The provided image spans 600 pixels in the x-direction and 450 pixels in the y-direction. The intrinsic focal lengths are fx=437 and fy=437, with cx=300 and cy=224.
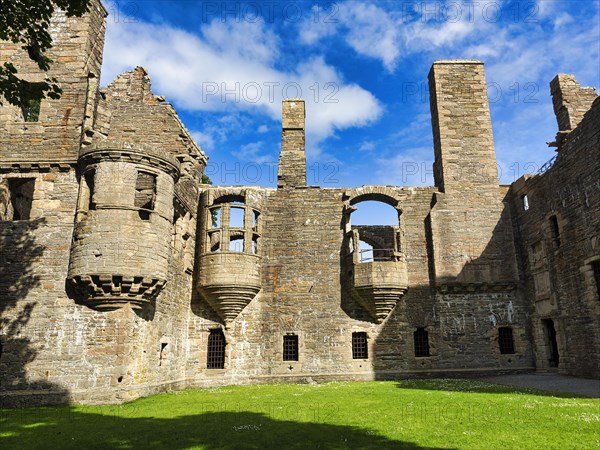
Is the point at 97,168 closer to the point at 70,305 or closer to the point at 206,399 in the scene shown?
the point at 70,305

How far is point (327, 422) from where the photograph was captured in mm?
9344

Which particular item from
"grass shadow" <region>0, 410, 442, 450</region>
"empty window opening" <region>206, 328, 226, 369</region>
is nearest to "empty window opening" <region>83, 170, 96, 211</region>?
"grass shadow" <region>0, 410, 442, 450</region>

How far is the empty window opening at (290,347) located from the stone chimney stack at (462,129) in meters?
9.26

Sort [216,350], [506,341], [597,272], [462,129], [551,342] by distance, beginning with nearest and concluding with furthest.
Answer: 1. [597,272]
2. [551,342]
3. [216,350]
4. [506,341]
5. [462,129]

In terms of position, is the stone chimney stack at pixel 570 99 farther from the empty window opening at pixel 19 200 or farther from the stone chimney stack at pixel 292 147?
the empty window opening at pixel 19 200

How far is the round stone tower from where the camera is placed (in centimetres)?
1283

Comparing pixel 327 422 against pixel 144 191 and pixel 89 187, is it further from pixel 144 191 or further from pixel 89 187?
pixel 144 191

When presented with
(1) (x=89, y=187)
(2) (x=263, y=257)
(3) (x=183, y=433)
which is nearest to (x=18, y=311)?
(1) (x=89, y=187)

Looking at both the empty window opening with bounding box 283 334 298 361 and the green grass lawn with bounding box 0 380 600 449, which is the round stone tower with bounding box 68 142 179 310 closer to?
the green grass lawn with bounding box 0 380 600 449

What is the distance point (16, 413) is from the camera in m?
11.2

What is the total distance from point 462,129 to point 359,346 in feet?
35.9

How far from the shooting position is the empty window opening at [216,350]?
17.6m

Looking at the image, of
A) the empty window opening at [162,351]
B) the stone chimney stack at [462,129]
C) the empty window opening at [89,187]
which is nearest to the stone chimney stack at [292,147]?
the stone chimney stack at [462,129]

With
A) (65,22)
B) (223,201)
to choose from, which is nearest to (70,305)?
(223,201)
